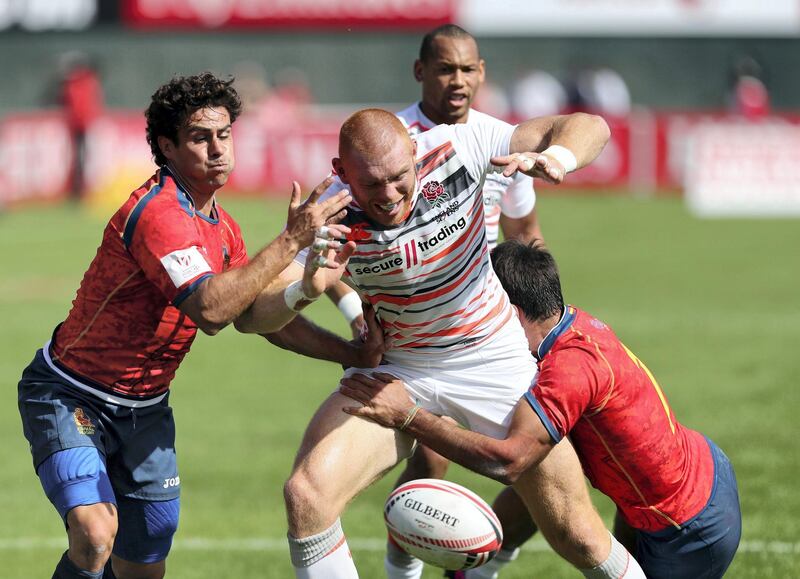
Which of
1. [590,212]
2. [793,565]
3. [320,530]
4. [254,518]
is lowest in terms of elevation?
[590,212]

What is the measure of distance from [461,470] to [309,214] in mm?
4800

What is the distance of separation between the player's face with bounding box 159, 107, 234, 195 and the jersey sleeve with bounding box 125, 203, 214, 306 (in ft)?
0.80

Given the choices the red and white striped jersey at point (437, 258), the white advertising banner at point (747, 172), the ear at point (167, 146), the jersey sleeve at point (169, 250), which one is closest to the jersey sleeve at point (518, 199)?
the red and white striped jersey at point (437, 258)

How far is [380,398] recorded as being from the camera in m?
6.22

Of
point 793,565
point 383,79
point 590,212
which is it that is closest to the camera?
point 793,565

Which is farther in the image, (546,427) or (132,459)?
(132,459)

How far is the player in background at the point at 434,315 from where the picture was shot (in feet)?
19.7

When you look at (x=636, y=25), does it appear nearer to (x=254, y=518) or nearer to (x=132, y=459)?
(x=254, y=518)

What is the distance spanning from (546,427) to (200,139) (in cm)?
205

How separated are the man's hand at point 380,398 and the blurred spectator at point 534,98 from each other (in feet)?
87.4

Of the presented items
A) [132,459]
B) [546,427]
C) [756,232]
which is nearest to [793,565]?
[546,427]

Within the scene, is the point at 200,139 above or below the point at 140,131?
above

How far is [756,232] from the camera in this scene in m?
24.1

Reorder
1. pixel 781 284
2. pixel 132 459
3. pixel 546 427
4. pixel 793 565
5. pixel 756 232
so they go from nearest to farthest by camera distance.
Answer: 1. pixel 546 427
2. pixel 132 459
3. pixel 793 565
4. pixel 781 284
5. pixel 756 232
